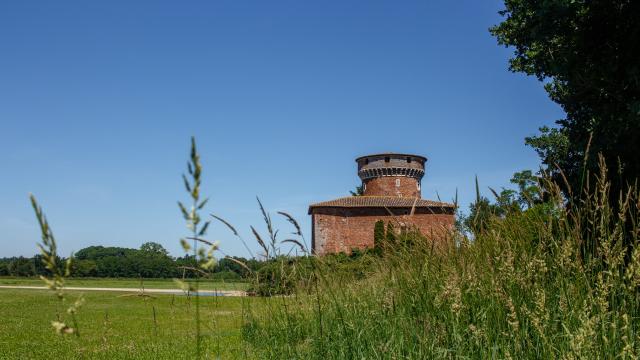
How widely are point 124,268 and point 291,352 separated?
217 ft

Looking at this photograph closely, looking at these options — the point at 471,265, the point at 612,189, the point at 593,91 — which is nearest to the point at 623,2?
the point at 593,91

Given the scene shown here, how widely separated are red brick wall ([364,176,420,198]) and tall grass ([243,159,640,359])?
4906 centimetres

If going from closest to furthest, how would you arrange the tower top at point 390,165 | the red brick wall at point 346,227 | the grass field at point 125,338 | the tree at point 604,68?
the grass field at point 125,338, the tree at point 604,68, the red brick wall at point 346,227, the tower top at point 390,165

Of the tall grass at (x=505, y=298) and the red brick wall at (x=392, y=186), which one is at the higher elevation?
the red brick wall at (x=392, y=186)

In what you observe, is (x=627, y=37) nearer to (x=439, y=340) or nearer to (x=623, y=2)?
(x=623, y=2)

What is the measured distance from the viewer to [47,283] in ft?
3.77

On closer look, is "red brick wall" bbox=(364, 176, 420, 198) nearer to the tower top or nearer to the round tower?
the round tower

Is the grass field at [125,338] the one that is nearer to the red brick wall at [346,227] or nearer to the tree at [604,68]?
the tree at [604,68]

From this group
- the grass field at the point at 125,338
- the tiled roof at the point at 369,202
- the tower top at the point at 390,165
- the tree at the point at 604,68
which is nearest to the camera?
the grass field at the point at 125,338

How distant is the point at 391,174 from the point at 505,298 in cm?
5179

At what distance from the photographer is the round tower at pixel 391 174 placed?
177 ft

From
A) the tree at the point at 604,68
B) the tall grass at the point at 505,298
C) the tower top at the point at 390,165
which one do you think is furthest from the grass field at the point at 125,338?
the tower top at the point at 390,165

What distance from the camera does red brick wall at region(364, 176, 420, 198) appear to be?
53969 mm

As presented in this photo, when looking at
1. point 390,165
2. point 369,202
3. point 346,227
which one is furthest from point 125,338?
point 390,165
